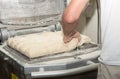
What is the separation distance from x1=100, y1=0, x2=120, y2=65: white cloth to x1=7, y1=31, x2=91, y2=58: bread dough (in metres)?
0.32

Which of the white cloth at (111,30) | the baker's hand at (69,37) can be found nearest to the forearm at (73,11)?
the white cloth at (111,30)

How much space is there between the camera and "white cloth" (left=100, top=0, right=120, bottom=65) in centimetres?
84

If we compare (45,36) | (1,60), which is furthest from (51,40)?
(1,60)

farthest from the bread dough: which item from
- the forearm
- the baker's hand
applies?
the forearm

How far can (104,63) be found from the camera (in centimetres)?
92

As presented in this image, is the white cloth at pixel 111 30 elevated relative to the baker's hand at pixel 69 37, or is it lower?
elevated

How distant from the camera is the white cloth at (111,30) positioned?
0.84m

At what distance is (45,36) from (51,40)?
9cm

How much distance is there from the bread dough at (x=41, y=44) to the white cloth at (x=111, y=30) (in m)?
0.32

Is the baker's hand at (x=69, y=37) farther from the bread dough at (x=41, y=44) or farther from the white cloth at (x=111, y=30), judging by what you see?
the white cloth at (x=111, y=30)

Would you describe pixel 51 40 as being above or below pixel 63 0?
below

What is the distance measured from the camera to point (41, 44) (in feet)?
3.92

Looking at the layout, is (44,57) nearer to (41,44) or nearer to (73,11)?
(41,44)

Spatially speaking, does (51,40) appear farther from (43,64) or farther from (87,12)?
(87,12)
